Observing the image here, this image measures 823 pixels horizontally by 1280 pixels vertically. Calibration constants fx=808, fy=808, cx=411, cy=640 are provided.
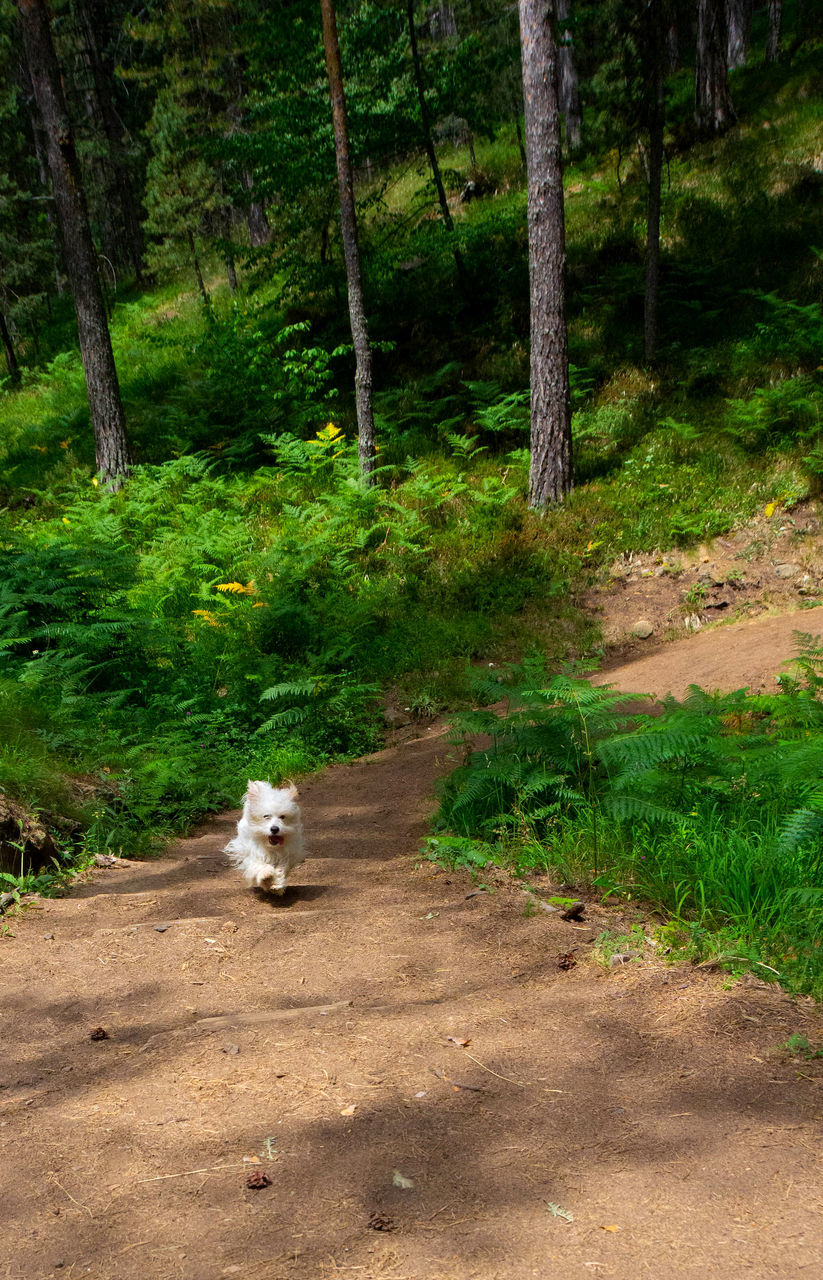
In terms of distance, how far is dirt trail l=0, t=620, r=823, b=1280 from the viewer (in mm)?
2141

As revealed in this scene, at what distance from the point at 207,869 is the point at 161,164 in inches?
977

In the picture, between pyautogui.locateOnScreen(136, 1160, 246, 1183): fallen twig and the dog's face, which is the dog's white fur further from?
pyautogui.locateOnScreen(136, 1160, 246, 1183): fallen twig

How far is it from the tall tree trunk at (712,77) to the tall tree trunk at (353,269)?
10.7 meters

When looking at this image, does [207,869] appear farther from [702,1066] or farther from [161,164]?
[161,164]

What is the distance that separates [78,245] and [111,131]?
2193cm

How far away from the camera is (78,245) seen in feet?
50.0

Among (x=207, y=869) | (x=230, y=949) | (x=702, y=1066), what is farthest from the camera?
(x=207, y=869)

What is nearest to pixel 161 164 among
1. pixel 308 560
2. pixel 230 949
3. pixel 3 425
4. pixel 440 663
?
pixel 3 425

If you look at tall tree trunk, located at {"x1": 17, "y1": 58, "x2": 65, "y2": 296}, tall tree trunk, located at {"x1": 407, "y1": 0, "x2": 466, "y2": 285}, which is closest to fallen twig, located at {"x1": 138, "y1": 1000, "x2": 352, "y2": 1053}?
tall tree trunk, located at {"x1": 407, "y1": 0, "x2": 466, "y2": 285}

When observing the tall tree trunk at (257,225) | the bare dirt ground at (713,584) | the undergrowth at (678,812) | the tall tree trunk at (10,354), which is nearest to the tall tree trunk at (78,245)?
the tall tree trunk at (257,225)

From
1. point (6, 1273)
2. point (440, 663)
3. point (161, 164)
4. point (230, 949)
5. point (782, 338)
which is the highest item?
point (161, 164)

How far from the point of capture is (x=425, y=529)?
12.6 metres

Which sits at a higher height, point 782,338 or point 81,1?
point 81,1

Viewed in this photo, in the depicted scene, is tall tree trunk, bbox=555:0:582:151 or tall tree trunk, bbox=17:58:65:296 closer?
tall tree trunk, bbox=555:0:582:151
